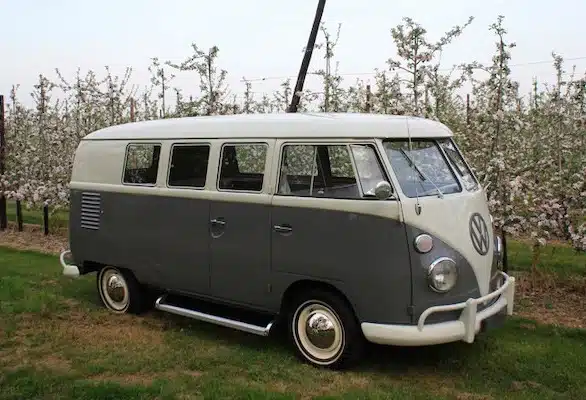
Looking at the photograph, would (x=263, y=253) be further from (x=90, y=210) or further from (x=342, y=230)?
(x=90, y=210)

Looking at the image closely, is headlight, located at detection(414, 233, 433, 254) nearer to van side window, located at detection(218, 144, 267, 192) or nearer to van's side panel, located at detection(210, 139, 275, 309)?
van's side panel, located at detection(210, 139, 275, 309)

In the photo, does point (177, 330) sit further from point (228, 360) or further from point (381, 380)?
point (381, 380)

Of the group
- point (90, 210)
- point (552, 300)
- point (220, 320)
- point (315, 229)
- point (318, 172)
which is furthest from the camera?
point (552, 300)

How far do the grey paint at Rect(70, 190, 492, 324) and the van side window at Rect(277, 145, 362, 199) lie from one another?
19 cm

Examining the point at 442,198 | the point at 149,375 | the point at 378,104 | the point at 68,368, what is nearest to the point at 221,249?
the point at 149,375

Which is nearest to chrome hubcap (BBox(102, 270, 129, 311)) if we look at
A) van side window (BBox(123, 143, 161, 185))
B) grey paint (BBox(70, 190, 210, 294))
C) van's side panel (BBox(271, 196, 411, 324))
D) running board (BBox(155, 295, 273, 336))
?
grey paint (BBox(70, 190, 210, 294))

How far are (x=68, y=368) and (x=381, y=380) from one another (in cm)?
269

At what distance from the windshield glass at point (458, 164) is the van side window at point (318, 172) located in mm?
1029

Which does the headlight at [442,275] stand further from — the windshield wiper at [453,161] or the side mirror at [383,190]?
the windshield wiper at [453,161]

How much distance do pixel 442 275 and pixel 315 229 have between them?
109 centimetres

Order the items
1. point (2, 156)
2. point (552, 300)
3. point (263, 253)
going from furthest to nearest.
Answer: point (2, 156) → point (552, 300) → point (263, 253)

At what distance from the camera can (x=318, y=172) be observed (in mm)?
5379

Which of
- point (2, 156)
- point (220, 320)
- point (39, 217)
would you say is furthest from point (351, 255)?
point (39, 217)

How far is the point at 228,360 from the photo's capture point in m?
5.66
